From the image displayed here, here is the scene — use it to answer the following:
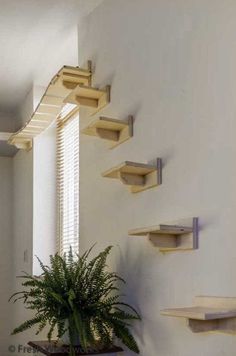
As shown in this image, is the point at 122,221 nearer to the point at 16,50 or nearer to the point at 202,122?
the point at 202,122

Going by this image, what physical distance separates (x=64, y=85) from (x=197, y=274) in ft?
4.83

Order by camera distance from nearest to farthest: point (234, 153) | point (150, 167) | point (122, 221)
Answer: point (234, 153), point (150, 167), point (122, 221)

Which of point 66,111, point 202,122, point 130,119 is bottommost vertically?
point 202,122

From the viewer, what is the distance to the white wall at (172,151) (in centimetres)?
176

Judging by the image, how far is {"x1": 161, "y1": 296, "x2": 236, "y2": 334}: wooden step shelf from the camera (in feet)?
5.15

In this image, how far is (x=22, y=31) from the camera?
3230mm

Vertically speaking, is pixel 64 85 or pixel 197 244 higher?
pixel 64 85

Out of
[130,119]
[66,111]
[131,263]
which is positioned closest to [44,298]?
[131,263]

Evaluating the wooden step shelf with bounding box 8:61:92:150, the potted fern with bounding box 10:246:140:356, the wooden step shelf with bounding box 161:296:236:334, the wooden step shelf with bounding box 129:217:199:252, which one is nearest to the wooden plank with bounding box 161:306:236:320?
the wooden step shelf with bounding box 161:296:236:334

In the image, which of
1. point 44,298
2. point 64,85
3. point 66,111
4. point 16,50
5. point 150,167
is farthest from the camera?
point 66,111

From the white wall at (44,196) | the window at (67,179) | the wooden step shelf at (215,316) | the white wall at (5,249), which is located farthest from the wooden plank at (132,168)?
the white wall at (5,249)

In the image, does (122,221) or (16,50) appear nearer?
(122,221)

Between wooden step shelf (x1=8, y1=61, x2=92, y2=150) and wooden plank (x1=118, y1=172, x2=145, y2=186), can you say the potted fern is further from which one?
wooden step shelf (x1=8, y1=61, x2=92, y2=150)

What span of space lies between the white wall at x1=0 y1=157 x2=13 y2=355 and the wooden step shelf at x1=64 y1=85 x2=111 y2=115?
2.52m
